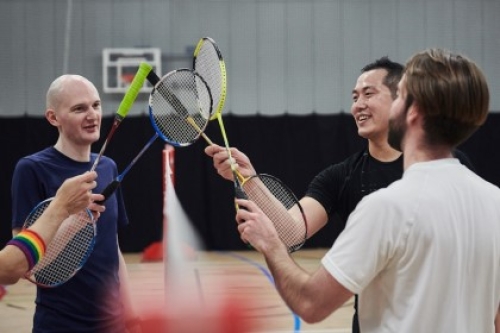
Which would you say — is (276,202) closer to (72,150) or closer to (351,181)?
(351,181)

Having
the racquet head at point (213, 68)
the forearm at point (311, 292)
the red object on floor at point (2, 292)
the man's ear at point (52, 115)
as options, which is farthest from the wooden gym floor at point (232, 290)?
the forearm at point (311, 292)

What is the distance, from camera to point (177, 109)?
131 inches

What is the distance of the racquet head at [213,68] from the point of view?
330cm

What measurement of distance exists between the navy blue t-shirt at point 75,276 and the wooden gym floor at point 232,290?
0.27 metres

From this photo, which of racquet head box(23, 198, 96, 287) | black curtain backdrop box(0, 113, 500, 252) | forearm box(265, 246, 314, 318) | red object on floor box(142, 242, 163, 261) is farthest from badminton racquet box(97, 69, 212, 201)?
black curtain backdrop box(0, 113, 500, 252)

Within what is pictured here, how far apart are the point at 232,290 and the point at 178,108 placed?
19.4 ft

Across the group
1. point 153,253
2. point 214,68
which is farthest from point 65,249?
point 153,253

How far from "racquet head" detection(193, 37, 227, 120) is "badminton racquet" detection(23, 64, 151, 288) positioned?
419mm

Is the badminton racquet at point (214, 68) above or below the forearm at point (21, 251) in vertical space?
above

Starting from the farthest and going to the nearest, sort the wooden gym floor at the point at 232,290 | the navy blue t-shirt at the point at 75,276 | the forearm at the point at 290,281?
the wooden gym floor at the point at 232,290, the navy blue t-shirt at the point at 75,276, the forearm at the point at 290,281

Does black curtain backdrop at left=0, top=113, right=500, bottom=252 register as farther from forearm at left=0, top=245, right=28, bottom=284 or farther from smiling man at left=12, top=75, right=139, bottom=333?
forearm at left=0, top=245, right=28, bottom=284

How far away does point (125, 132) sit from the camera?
40.3 ft

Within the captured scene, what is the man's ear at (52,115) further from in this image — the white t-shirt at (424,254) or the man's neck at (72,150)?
the white t-shirt at (424,254)

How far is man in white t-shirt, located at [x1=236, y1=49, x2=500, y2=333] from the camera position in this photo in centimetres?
183
